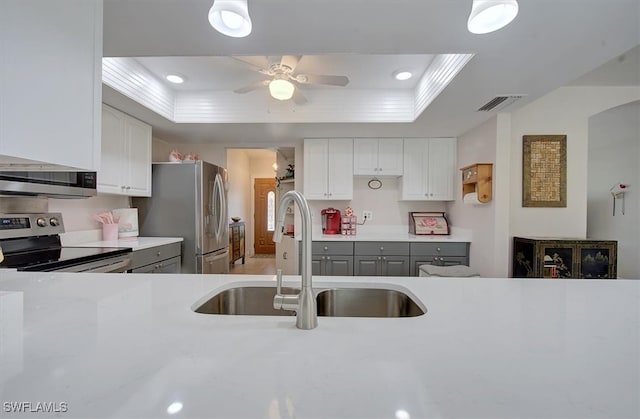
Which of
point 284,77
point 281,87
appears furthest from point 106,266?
point 284,77

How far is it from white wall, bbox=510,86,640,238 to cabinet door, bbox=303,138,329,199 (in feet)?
6.71

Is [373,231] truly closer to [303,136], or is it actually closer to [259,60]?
[303,136]

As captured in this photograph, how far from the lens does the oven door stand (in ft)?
6.06

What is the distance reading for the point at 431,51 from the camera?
5.62ft

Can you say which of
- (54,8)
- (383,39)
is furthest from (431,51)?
(54,8)

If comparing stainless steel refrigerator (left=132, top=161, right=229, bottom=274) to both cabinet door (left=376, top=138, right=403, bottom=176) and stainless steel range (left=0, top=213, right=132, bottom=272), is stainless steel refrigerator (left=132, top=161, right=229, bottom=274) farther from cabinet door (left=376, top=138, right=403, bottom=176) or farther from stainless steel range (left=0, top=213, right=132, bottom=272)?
cabinet door (left=376, top=138, right=403, bottom=176)

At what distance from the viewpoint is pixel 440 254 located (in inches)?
131

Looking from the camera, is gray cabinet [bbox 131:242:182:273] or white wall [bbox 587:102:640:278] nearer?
gray cabinet [bbox 131:242:182:273]

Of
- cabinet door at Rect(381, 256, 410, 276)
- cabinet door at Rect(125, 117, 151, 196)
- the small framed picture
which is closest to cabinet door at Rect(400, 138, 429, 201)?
the small framed picture

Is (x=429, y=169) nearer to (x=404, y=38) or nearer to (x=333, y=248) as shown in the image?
(x=333, y=248)

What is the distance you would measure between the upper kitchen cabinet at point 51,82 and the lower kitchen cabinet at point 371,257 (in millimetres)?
2631

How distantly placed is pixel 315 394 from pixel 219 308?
832 millimetres

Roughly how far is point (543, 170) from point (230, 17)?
310cm

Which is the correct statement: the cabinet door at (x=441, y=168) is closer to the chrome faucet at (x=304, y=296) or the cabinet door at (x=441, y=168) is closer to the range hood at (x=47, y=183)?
the chrome faucet at (x=304, y=296)
